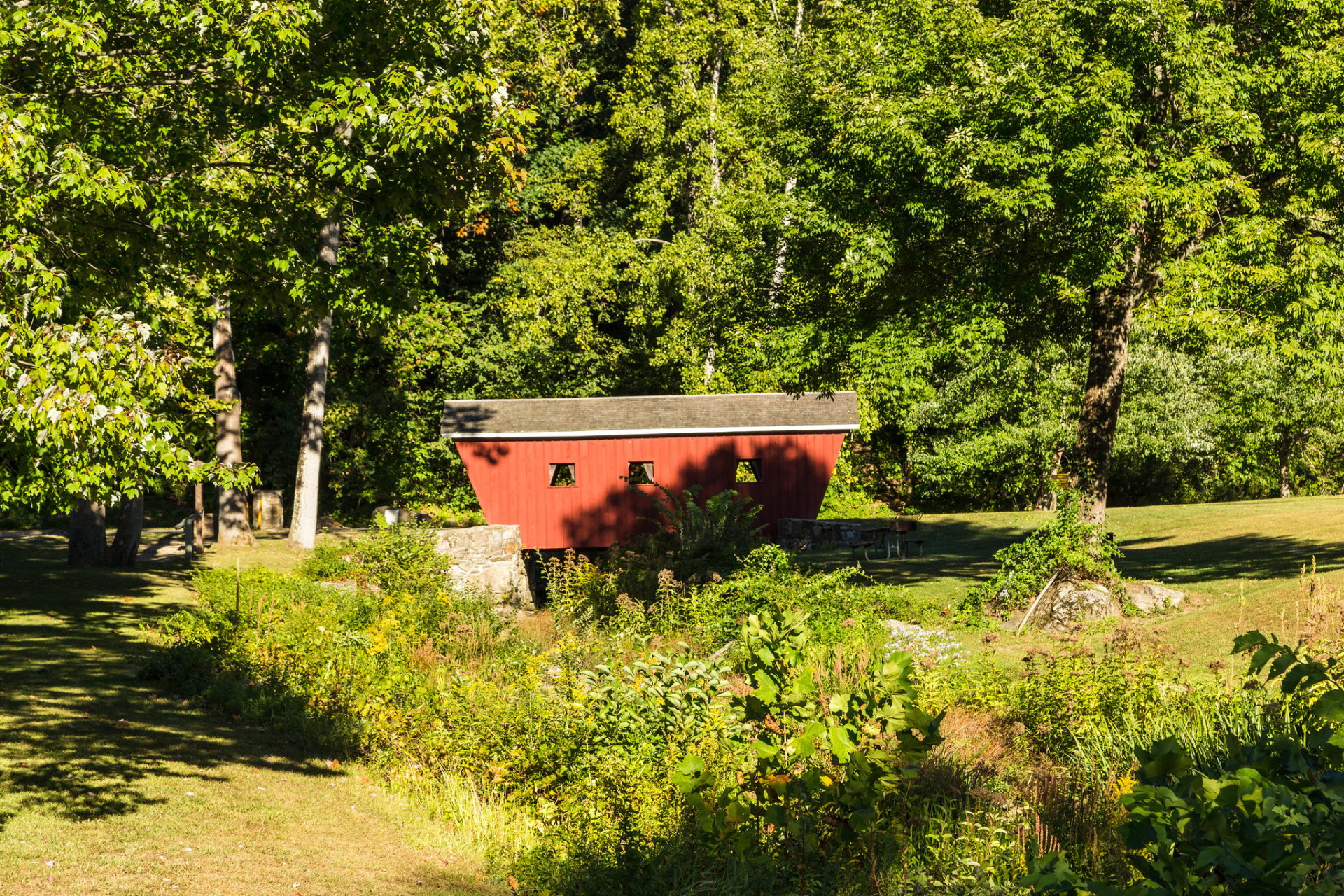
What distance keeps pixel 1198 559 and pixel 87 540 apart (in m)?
20.8

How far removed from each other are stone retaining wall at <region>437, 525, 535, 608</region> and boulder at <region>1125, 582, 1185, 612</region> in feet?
34.1

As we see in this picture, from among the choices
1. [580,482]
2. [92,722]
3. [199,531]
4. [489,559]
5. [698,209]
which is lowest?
[92,722]

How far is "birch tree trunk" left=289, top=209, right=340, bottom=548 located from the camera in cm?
2411

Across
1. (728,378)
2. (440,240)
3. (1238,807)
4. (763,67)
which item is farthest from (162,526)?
(1238,807)

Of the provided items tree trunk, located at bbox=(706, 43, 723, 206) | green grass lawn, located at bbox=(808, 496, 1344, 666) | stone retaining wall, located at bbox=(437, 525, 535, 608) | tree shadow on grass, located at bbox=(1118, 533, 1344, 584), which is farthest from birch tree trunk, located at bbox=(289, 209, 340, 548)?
tree shadow on grass, located at bbox=(1118, 533, 1344, 584)

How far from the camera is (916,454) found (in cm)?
3572

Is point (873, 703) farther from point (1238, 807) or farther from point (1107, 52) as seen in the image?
point (1107, 52)

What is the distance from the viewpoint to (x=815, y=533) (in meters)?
24.3

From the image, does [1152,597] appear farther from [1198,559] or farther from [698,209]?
[698,209]

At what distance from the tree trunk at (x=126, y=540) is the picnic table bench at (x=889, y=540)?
1416 cm

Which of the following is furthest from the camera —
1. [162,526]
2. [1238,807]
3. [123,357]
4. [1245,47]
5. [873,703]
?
[162,526]

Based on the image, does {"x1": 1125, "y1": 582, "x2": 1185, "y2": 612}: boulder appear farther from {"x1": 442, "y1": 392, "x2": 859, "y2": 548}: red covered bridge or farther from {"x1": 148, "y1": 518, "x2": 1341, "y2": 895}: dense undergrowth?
{"x1": 442, "y1": 392, "x2": 859, "y2": 548}: red covered bridge

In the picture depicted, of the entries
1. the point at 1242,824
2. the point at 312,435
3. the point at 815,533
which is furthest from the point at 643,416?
the point at 1242,824

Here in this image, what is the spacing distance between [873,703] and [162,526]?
103 feet
